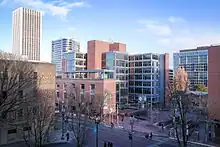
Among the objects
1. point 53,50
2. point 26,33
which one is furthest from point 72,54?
point 53,50

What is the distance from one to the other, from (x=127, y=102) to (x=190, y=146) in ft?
140

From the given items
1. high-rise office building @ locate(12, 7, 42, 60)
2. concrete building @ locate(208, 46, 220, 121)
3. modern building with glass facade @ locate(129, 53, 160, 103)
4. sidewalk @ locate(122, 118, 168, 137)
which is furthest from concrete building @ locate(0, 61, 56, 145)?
high-rise office building @ locate(12, 7, 42, 60)

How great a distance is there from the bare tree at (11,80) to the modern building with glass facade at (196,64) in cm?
8612

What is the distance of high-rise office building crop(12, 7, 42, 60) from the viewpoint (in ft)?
470

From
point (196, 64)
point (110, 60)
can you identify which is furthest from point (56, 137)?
point (196, 64)

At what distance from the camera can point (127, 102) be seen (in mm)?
76938

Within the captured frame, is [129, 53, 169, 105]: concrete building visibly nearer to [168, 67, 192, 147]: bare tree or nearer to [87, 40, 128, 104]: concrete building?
[87, 40, 128, 104]: concrete building

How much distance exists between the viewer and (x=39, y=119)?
2653 cm

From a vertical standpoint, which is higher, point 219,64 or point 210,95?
point 219,64

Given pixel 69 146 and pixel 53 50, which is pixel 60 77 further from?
pixel 53 50

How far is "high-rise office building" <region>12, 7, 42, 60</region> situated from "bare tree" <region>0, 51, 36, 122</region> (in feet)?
364

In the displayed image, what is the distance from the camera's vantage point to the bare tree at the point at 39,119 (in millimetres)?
25938

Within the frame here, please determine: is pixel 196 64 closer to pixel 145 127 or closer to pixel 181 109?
pixel 145 127

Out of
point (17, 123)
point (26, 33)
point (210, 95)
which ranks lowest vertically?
point (17, 123)
